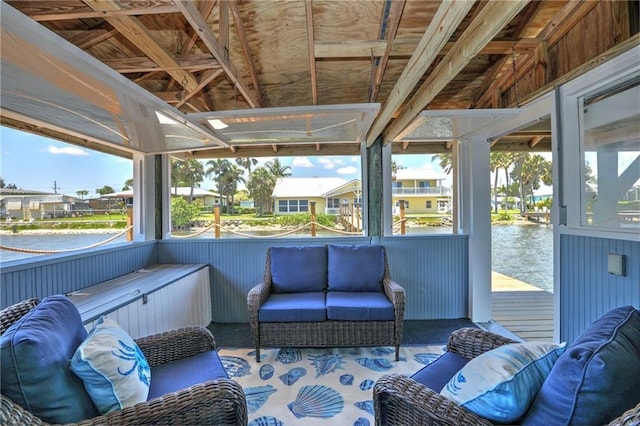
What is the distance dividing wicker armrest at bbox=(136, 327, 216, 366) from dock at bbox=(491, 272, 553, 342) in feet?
11.0

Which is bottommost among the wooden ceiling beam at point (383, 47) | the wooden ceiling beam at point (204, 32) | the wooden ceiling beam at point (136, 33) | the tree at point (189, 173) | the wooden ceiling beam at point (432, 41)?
the tree at point (189, 173)

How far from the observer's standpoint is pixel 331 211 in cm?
436

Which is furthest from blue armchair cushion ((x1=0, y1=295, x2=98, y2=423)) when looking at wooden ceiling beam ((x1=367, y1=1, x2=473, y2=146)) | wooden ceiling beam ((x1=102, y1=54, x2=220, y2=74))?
wooden ceiling beam ((x1=367, y1=1, x2=473, y2=146))

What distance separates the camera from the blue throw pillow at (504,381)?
1.13m

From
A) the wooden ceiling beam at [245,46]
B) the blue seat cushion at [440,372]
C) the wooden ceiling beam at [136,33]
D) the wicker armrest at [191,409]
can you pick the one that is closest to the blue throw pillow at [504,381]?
the blue seat cushion at [440,372]

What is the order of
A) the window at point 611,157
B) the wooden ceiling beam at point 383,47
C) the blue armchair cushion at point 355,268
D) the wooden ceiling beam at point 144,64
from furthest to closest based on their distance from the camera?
the blue armchair cushion at point 355,268 < the wooden ceiling beam at point 383,47 < the wooden ceiling beam at point 144,64 < the window at point 611,157

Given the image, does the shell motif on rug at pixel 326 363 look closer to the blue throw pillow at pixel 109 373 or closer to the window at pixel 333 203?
the blue throw pillow at pixel 109 373

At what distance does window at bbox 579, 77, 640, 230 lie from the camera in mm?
1976

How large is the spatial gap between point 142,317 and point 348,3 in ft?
10.4

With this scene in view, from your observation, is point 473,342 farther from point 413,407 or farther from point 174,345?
point 174,345

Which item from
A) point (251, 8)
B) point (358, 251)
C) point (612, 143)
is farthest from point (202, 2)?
point (612, 143)

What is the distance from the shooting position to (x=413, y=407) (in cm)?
132

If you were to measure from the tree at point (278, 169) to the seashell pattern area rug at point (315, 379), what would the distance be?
2.34m

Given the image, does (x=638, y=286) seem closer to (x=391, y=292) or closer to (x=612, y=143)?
(x=612, y=143)
